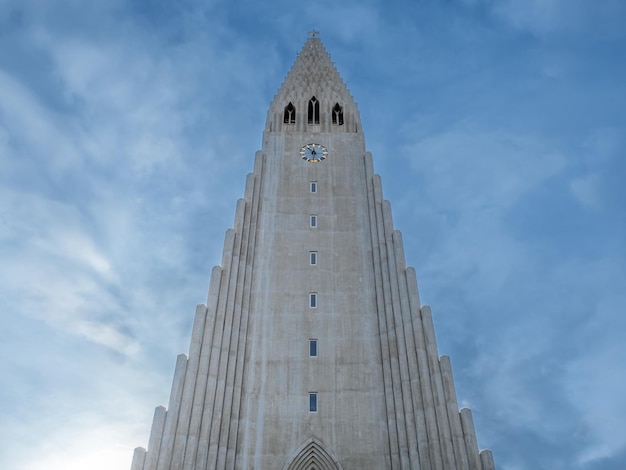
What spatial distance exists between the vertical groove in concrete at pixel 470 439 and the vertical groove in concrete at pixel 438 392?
2.63 feet

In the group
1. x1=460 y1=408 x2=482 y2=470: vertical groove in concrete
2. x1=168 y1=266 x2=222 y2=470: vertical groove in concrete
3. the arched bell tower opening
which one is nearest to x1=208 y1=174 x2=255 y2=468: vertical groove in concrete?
x1=168 y1=266 x2=222 y2=470: vertical groove in concrete

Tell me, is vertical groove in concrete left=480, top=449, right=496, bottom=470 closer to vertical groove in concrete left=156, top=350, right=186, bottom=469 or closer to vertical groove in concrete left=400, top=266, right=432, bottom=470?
vertical groove in concrete left=400, top=266, right=432, bottom=470

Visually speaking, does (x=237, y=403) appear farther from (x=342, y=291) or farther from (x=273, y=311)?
(x=342, y=291)

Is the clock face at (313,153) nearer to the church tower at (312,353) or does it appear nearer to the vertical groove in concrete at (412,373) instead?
the church tower at (312,353)

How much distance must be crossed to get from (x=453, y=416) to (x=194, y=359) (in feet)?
47.8

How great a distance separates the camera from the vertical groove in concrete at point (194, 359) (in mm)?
30141

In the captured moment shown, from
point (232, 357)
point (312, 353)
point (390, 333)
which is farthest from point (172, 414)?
point (390, 333)

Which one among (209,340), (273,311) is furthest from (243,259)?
(209,340)

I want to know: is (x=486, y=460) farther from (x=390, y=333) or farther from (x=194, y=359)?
(x=194, y=359)

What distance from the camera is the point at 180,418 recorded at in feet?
102

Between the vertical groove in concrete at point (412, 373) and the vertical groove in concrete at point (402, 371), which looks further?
the vertical groove in concrete at point (402, 371)

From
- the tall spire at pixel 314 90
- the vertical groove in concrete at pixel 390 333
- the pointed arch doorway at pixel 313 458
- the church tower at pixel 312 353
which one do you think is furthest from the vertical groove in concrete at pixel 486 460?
the tall spire at pixel 314 90

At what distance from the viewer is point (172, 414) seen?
31.3 m

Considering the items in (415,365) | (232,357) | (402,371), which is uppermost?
(232,357)
